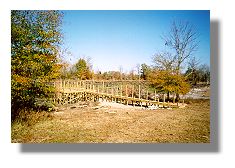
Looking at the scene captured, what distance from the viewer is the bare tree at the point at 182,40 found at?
4.55 metres

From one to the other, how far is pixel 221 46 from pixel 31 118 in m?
2.78

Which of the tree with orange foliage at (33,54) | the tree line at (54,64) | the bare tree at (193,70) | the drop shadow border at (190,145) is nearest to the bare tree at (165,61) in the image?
the tree line at (54,64)

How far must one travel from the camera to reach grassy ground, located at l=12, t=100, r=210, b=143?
15.0 ft

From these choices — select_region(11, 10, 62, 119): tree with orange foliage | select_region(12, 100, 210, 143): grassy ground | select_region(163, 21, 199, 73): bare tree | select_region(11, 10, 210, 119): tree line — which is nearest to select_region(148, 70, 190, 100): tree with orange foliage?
select_region(11, 10, 210, 119): tree line

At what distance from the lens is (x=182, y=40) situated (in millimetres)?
4605

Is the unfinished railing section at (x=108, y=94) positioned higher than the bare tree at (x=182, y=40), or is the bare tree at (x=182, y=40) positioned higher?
the bare tree at (x=182, y=40)

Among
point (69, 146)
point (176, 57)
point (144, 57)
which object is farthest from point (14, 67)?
point (176, 57)

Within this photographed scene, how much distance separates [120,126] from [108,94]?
18.9 inches

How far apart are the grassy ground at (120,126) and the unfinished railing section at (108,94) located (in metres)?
0.11

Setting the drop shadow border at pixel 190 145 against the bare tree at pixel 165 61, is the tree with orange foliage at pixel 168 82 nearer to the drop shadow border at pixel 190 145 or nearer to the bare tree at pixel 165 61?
the bare tree at pixel 165 61

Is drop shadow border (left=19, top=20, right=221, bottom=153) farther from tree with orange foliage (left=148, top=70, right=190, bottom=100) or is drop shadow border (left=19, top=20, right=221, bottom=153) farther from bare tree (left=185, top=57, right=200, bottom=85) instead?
tree with orange foliage (left=148, top=70, right=190, bottom=100)

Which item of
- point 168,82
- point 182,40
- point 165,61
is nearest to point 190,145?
point 168,82

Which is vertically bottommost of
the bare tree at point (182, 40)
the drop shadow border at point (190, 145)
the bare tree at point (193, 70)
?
the drop shadow border at point (190, 145)

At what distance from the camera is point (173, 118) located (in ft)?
15.4
